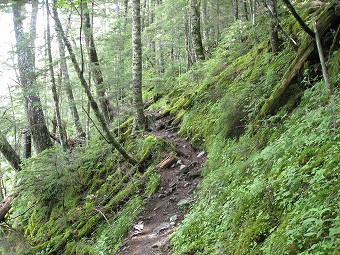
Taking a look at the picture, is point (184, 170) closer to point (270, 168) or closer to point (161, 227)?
point (161, 227)

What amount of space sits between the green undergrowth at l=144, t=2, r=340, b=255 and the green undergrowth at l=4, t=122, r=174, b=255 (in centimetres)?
196

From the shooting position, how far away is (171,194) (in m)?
8.02

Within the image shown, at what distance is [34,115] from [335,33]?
1008 centimetres

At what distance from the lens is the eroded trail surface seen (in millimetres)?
6438

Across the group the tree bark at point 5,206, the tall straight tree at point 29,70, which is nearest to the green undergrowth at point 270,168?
the tall straight tree at point 29,70

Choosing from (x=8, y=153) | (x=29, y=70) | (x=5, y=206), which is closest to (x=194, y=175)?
(x=5, y=206)

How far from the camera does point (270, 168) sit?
485 centimetres

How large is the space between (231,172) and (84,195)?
613 cm

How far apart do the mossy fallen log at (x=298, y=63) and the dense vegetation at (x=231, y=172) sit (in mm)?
59

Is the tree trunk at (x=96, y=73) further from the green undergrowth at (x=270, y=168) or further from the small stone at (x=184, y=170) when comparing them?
the green undergrowth at (x=270, y=168)

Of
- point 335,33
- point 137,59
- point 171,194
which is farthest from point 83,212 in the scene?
point 335,33

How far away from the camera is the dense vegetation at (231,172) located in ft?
12.1

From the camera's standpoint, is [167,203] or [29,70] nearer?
[167,203]

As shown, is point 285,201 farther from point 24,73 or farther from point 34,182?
point 24,73
